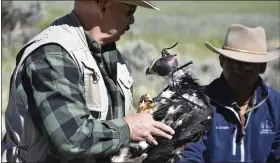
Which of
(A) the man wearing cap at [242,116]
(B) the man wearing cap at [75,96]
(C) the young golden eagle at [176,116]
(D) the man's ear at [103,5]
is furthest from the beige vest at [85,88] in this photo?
(A) the man wearing cap at [242,116]

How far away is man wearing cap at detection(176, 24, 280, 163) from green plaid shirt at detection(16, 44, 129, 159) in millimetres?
2130

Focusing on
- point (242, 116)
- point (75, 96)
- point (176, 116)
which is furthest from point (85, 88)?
point (242, 116)

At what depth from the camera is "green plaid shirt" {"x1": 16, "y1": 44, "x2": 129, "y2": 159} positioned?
10.9ft

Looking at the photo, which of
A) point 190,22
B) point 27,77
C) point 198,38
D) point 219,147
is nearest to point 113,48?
point 27,77

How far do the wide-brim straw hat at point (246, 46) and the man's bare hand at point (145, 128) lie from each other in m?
2.07

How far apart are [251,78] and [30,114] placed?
8.39 feet

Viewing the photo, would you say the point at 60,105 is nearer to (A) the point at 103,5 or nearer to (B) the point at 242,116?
(A) the point at 103,5

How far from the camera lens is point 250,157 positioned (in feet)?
18.1

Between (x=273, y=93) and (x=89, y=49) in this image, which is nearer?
(x=89, y=49)

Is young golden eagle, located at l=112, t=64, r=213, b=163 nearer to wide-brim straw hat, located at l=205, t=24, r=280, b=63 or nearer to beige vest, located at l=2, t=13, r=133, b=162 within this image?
beige vest, located at l=2, t=13, r=133, b=162

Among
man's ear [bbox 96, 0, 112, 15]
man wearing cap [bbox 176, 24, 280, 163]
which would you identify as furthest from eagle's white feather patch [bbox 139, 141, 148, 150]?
man wearing cap [bbox 176, 24, 280, 163]

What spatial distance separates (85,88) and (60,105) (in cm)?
24

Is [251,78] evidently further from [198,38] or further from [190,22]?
[190,22]

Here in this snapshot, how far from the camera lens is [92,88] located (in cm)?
356
